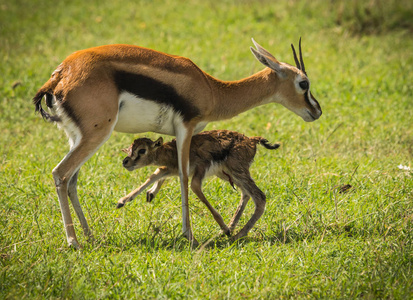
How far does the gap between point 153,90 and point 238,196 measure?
5.43 feet

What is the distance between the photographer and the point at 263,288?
3.99 meters

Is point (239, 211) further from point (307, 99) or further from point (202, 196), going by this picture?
point (307, 99)

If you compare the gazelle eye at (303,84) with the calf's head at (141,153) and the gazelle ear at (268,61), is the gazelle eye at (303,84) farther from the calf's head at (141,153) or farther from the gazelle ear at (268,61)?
the calf's head at (141,153)

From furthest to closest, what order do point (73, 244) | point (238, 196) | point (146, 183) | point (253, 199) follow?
point (238, 196) → point (146, 183) → point (253, 199) → point (73, 244)

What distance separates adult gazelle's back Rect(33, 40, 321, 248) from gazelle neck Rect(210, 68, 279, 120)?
1 cm

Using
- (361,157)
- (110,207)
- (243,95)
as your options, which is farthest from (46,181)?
(361,157)

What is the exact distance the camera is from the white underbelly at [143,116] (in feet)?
15.8

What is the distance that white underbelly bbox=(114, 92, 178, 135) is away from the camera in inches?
190

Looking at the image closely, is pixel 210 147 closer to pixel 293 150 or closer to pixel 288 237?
pixel 288 237

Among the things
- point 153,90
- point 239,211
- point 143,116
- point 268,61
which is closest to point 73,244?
point 143,116

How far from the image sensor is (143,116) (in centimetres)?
495

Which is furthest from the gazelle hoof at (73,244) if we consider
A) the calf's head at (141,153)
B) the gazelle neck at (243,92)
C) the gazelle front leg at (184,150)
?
the gazelle neck at (243,92)

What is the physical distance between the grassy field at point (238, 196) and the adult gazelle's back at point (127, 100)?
0.45m

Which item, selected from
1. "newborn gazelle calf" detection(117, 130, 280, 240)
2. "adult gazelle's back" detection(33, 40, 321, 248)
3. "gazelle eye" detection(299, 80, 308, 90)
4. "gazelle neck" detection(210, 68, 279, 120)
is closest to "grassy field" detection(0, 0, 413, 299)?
"newborn gazelle calf" detection(117, 130, 280, 240)
